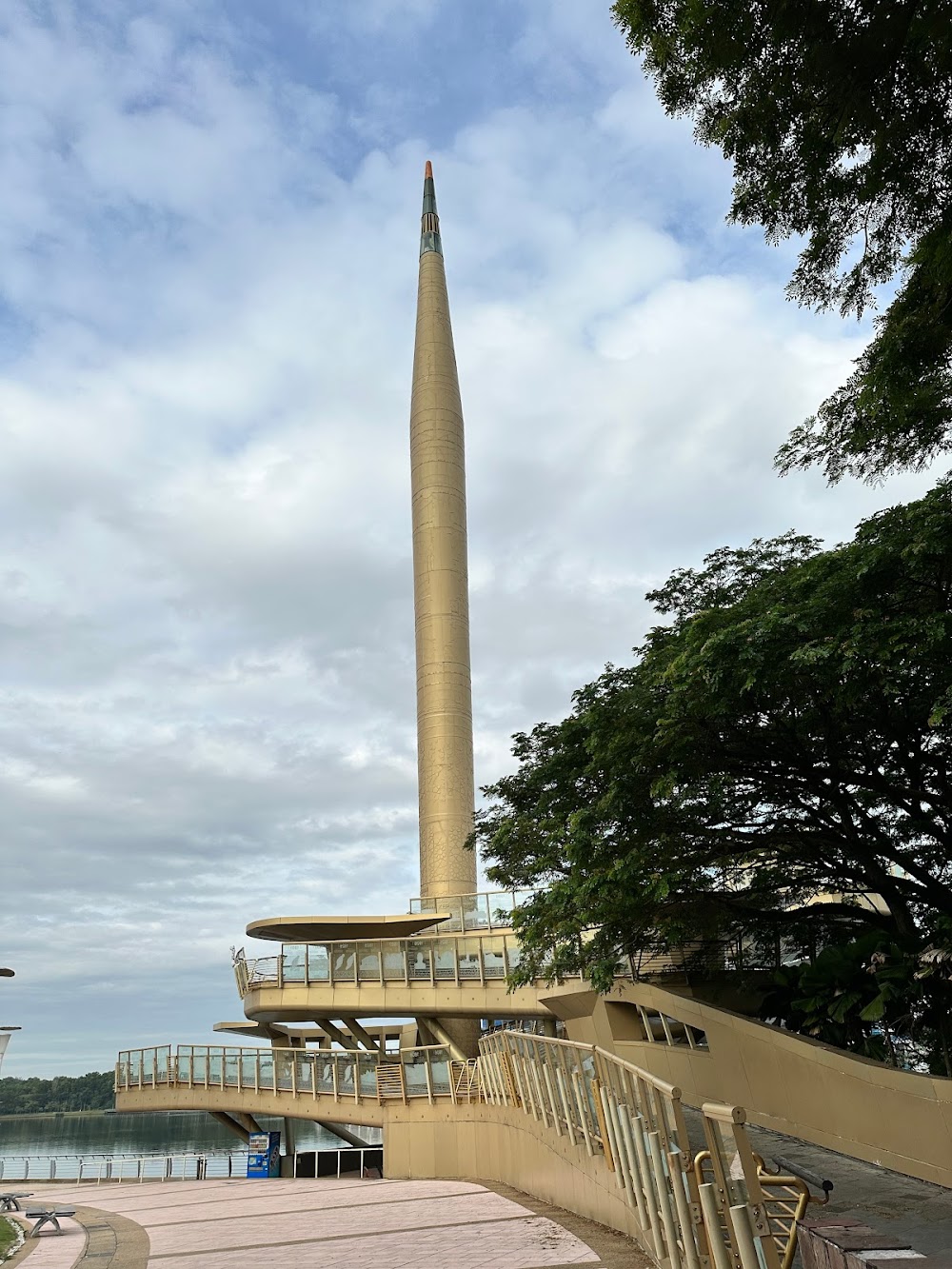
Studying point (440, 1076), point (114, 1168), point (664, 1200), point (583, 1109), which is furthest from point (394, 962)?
point (664, 1200)

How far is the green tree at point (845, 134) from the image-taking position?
25.8 feet

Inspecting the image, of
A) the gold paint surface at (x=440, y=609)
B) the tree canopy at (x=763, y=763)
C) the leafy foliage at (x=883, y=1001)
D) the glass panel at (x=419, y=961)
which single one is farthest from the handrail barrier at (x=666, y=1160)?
the gold paint surface at (x=440, y=609)

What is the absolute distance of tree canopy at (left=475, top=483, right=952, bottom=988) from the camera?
12.7m

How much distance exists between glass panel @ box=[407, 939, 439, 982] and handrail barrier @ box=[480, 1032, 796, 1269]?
22753mm

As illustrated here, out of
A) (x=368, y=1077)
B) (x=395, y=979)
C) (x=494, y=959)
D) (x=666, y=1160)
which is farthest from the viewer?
(x=395, y=979)

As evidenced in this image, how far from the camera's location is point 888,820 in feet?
66.2

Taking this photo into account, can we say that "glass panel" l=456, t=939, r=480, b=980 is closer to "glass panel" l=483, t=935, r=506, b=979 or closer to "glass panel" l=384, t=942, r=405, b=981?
"glass panel" l=483, t=935, r=506, b=979

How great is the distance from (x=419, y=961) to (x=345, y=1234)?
23.5m

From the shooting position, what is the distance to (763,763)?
16.9 m

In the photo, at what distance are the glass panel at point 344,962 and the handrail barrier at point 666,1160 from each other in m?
23.9

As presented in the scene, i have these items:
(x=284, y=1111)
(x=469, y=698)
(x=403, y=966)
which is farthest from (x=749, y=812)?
(x=469, y=698)

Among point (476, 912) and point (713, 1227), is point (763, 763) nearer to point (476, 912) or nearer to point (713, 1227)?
point (713, 1227)

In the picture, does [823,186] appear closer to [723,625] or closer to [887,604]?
[887,604]

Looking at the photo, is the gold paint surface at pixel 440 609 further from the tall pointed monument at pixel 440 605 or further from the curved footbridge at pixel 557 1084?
the curved footbridge at pixel 557 1084
